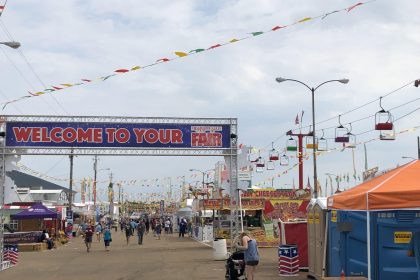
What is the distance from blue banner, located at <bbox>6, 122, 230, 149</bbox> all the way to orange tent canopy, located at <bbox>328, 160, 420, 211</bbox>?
13.0 m

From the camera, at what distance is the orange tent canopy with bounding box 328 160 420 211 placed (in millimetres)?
10227

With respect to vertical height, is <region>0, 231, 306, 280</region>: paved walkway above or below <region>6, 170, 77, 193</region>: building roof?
below

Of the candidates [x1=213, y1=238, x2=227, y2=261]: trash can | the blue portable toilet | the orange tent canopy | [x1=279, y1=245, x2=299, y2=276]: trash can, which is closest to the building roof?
[x1=213, y1=238, x2=227, y2=261]: trash can

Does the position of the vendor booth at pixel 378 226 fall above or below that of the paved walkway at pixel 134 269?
above

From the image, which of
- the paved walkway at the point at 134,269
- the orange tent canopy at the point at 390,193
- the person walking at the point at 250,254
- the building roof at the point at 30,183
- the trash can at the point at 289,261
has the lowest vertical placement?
the paved walkway at the point at 134,269

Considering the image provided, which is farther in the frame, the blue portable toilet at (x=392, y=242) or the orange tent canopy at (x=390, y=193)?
the blue portable toilet at (x=392, y=242)

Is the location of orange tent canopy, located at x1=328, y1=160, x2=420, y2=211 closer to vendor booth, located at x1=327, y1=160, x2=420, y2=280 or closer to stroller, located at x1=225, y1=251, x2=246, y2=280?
vendor booth, located at x1=327, y1=160, x2=420, y2=280

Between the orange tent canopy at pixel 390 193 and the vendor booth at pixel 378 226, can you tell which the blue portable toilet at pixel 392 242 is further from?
the orange tent canopy at pixel 390 193

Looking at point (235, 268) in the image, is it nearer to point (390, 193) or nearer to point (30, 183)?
point (390, 193)

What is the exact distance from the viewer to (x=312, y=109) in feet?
102

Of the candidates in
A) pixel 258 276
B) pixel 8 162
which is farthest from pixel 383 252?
pixel 8 162

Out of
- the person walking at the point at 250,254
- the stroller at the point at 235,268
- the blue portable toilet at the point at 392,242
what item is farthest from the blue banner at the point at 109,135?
the blue portable toilet at the point at 392,242

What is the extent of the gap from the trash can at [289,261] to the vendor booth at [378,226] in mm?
2625

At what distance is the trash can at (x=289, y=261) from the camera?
1784cm
